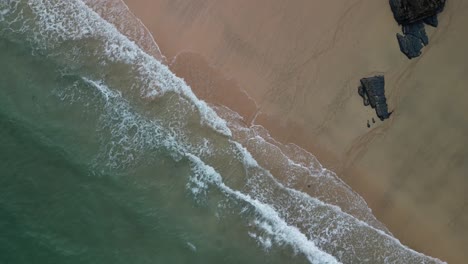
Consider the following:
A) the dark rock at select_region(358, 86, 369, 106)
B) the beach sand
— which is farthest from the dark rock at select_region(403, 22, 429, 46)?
the dark rock at select_region(358, 86, 369, 106)

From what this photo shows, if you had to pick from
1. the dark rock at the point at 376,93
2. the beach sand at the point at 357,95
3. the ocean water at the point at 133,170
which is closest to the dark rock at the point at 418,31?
the beach sand at the point at 357,95

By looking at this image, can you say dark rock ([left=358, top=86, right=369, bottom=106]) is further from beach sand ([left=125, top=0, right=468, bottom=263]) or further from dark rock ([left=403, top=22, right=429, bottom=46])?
dark rock ([left=403, top=22, right=429, bottom=46])

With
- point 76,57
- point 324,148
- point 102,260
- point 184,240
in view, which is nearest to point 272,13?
point 324,148

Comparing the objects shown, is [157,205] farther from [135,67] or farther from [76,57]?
[76,57]

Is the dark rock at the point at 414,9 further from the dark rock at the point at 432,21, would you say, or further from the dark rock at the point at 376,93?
the dark rock at the point at 376,93

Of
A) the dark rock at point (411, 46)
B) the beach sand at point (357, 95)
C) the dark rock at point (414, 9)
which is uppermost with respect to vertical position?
the dark rock at point (414, 9)

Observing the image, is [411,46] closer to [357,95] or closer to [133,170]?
[357,95]
